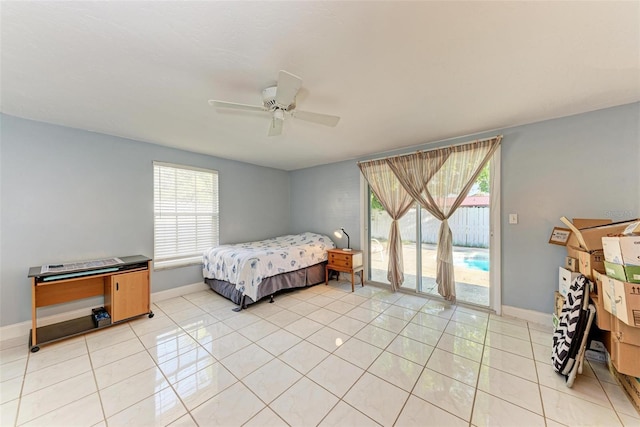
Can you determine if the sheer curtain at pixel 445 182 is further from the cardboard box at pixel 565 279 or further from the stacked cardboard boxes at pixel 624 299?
the stacked cardboard boxes at pixel 624 299

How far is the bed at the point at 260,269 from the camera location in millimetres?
3160

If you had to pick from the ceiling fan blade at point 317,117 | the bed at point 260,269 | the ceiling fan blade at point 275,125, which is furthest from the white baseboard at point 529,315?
the ceiling fan blade at point 275,125

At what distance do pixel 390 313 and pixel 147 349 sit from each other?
2.72 metres

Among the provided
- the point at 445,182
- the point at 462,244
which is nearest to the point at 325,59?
the point at 445,182

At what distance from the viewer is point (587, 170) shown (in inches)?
94.9

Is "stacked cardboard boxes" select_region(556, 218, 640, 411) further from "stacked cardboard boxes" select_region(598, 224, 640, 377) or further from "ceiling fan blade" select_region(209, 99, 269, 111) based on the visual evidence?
"ceiling fan blade" select_region(209, 99, 269, 111)

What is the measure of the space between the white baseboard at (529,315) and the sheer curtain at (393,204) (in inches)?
52.4

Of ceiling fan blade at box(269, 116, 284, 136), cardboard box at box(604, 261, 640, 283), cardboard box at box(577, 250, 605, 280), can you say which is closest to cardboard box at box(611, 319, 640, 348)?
cardboard box at box(604, 261, 640, 283)

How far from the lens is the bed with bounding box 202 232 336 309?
3.16 m

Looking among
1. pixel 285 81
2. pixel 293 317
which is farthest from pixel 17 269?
pixel 285 81

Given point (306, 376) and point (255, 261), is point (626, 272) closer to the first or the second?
point (306, 376)

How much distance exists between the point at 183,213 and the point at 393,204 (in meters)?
3.45

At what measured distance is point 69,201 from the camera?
277 cm

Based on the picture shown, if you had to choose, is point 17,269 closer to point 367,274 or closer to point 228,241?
point 228,241
